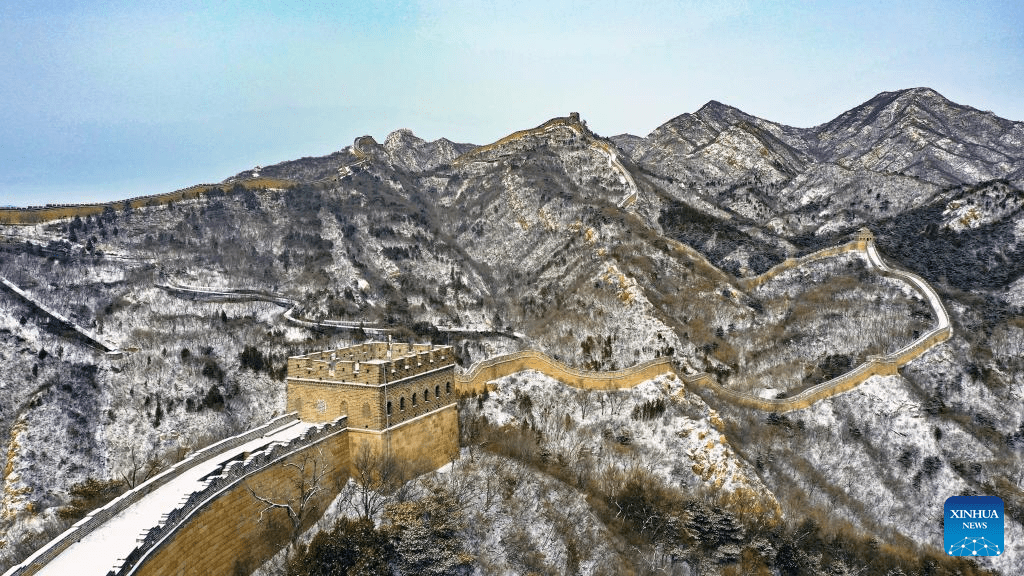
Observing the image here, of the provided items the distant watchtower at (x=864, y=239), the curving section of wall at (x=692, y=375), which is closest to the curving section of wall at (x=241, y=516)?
the curving section of wall at (x=692, y=375)

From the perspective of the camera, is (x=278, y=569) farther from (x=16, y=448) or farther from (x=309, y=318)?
(x=309, y=318)

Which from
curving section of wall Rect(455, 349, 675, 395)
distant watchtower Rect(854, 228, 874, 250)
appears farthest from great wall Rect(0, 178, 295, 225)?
distant watchtower Rect(854, 228, 874, 250)

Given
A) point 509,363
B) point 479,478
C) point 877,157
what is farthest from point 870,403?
point 877,157

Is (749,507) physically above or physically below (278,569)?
below

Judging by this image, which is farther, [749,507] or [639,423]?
[639,423]

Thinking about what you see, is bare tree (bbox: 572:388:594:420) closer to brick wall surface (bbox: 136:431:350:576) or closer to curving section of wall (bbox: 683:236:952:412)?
curving section of wall (bbox: 683:236:952:412)

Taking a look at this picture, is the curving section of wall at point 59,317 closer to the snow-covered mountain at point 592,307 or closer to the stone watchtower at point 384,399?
the snow-covered mountain at point 592,307
